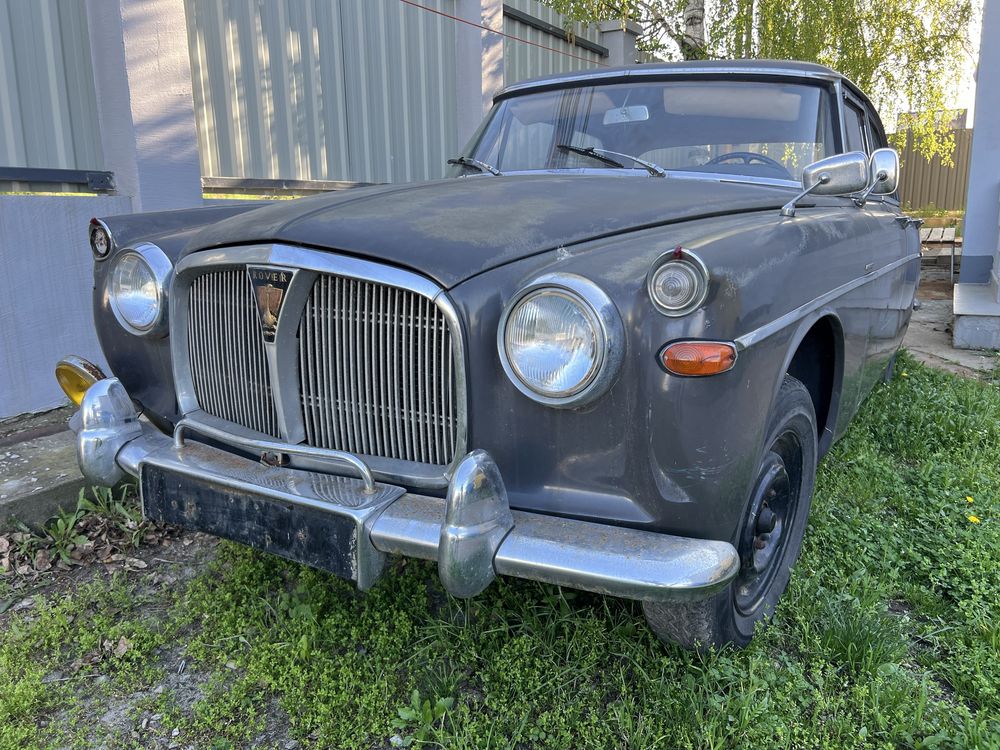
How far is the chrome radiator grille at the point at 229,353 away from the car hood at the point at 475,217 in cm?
13

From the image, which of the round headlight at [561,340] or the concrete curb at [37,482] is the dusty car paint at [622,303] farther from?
the concrete curb at [37,482]

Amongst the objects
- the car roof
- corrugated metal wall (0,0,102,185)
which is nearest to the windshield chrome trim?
the car roof

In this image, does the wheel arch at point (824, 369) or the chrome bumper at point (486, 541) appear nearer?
the chrome bumper at point (486, 541)

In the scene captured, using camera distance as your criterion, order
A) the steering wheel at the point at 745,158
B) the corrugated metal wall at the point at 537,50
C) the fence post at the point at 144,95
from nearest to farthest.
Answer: the steering wheel at the point at 745,158, the fence post at the point at 144,95, the corrugated metal wall at the point at 537,50

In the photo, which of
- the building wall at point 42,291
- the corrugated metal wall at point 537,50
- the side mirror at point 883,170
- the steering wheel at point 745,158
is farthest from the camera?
the corrugated metal wall at point 537,50

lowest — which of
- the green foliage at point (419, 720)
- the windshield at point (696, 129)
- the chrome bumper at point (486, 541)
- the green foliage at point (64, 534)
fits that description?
the green foliage at point (419, 720)

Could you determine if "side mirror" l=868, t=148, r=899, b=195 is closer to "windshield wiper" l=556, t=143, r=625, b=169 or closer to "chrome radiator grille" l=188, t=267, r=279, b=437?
"windshield wiper" l=556, t=143, r=625, b=169

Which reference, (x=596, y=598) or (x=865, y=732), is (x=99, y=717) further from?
(x=865, y=732)

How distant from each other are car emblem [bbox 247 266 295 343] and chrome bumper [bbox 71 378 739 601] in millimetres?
390

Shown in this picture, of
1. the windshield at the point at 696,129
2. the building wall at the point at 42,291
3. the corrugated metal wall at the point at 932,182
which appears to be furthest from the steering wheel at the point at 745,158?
the corrugated metal wall at the point at 932,182

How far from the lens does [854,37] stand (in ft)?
30.1

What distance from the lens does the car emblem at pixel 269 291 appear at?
1.88 metres

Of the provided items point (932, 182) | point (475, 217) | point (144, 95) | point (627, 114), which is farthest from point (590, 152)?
point (932, 182)

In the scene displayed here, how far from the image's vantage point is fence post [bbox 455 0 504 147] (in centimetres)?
715
